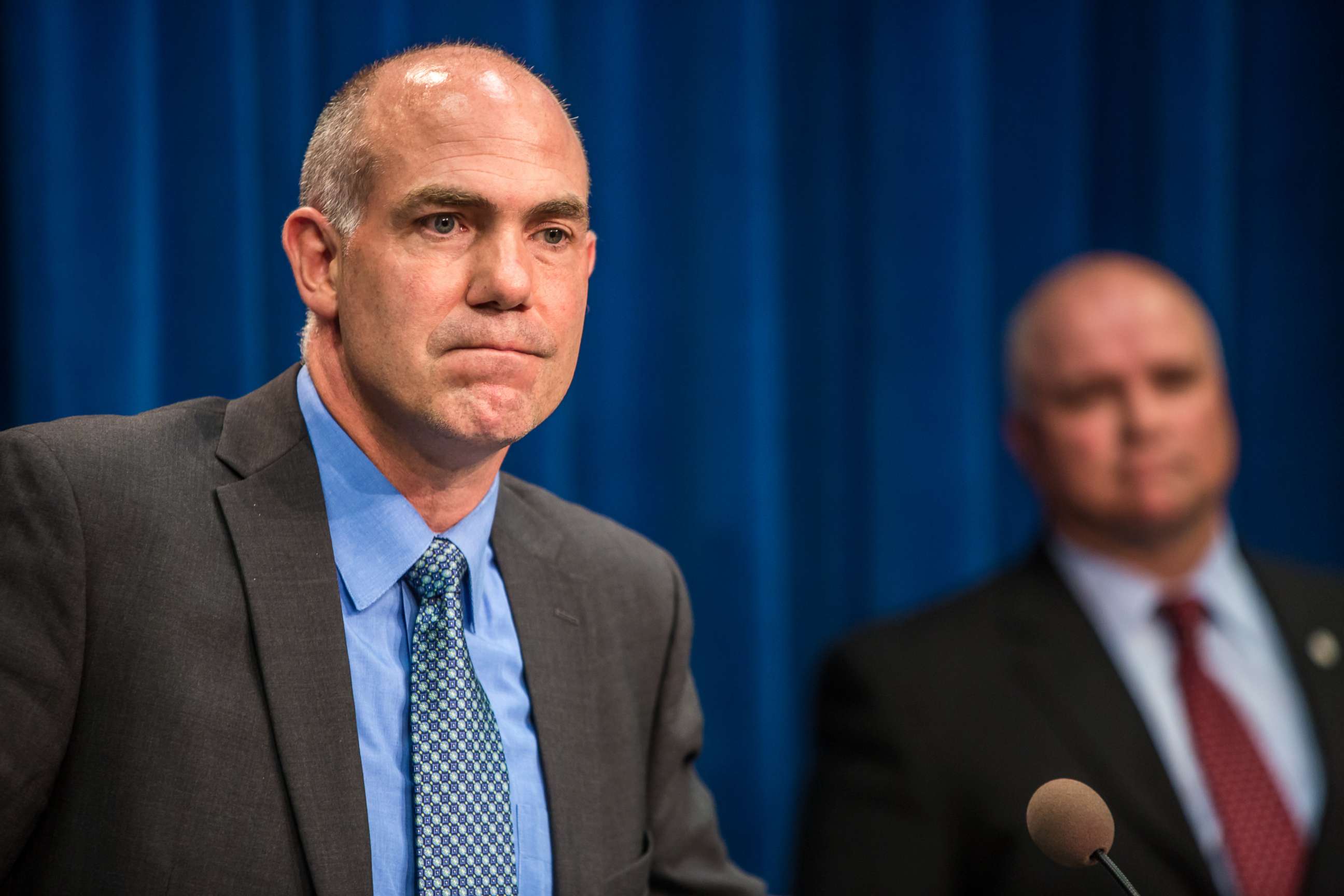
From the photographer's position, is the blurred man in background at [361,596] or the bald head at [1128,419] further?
the bald head at [1128,419]

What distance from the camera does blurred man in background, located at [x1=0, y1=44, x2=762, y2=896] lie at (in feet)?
3.26

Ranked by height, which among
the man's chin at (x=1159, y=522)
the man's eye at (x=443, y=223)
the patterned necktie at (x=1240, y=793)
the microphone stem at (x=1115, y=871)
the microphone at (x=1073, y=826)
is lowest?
the patterned necktie at (x=1240, y=793)

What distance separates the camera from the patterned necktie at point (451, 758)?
1.06 m

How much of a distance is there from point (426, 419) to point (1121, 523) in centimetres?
131

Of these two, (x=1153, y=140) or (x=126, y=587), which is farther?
(x=1153, y=140)

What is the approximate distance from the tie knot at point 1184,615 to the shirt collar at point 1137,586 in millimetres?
16

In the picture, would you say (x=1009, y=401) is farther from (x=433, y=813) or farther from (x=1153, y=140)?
(x=433, y=813)

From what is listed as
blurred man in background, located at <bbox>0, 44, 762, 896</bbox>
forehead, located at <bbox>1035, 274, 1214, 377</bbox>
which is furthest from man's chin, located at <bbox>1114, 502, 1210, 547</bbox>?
blurred man in background, located at <bbox>0, 44, 762, 896</bbox>

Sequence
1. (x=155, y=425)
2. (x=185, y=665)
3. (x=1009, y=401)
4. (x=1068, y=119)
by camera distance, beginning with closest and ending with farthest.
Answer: (x=185, y=665)
(x=155, y=425)
(x=1009, y=401)
(x=1068, y=119)

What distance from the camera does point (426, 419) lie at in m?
1.10

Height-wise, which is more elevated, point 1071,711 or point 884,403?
point 884,403

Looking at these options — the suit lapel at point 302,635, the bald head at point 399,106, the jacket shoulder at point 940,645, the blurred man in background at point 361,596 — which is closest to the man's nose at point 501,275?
the blurred man in background at point 361,596

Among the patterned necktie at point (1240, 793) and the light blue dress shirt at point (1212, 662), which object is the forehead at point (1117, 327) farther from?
the patterned necktie at point (1240, 793)

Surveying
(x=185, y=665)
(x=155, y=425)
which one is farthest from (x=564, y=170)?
(x=185, y=665)
